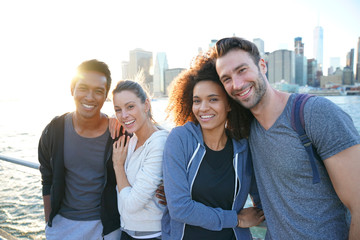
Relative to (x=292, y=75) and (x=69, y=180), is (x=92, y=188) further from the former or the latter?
(x=292, y=75)

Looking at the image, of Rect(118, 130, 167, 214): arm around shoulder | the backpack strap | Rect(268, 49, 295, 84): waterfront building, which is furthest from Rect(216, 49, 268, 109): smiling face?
Rect(268, 49, 295, 84): waterfront building

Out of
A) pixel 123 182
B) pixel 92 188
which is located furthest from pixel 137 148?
pixel 92 188

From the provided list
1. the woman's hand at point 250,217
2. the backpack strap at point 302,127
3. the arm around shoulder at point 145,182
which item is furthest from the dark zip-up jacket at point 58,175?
the backpack strap at point 302,127

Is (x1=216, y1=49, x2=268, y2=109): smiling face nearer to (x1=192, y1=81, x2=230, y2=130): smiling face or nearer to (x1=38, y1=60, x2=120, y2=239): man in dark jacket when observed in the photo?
(x1=192, y1=81, x2=230, y2=130): smiling face

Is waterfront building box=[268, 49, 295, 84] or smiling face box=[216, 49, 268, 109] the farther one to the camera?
waterfront building box=[268, 49, 295, 84]

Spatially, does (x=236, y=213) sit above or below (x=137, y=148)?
below

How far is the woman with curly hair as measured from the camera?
189 cm

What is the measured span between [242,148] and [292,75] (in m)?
126

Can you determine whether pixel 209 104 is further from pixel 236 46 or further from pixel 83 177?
pixel 83 177

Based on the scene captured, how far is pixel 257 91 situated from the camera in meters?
1.97

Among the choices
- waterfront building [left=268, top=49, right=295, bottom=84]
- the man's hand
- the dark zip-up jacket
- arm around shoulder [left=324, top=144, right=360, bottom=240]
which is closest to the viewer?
arm around shoulder [left=324, top=144, right=360, bottom=240]

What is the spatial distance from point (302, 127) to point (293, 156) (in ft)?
0.74

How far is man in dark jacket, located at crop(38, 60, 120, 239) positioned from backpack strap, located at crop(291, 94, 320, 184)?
1765 millimetres

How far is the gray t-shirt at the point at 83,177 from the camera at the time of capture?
250 centimetres
